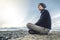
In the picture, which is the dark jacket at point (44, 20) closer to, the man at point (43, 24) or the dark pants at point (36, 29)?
the man at point (43, 24)

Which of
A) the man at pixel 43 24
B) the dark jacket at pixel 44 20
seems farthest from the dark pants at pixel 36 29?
the dark jacket at pixel 44 20

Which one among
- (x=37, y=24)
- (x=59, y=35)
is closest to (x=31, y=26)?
(x=37, y=24)

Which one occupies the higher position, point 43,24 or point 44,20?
point 44,20

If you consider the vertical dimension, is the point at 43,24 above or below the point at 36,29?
above

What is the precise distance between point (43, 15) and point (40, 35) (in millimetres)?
903

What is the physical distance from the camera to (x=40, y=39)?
9547mm

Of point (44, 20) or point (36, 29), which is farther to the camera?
point (44, 20)

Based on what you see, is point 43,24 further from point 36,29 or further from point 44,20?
point 36,29

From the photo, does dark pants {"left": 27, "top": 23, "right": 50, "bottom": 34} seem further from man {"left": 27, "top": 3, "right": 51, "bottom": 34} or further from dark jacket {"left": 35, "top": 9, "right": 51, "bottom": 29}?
dark jacket {"left": 35, "top": 9, "right": 51, "bottom": 29}

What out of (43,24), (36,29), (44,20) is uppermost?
(44,20)

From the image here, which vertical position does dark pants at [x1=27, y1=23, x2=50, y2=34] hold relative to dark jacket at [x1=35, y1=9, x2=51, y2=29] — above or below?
below

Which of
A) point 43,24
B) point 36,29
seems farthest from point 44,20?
point 36,29

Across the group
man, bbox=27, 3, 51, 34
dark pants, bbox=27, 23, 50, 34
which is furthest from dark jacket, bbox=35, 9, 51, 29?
dark pants, bbox=27, 23, 50, 34

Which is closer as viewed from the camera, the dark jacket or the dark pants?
the dark pants
